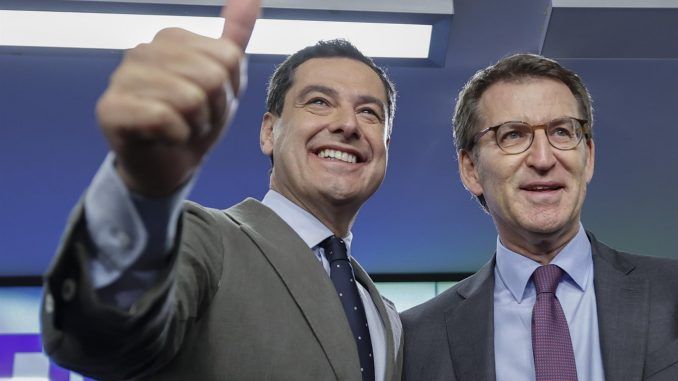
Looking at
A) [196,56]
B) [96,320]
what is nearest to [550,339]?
[96,320]

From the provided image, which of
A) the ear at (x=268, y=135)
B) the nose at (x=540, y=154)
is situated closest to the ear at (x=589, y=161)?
the nose at (x=540, y=154)

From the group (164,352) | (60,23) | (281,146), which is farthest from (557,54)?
(164,352)

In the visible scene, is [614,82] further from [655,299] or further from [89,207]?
[89,207]

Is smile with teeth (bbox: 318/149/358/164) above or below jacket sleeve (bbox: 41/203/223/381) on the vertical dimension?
above

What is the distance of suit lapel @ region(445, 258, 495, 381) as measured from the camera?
1926 millimetres

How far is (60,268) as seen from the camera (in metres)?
0.85

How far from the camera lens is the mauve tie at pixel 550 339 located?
5.95 ft

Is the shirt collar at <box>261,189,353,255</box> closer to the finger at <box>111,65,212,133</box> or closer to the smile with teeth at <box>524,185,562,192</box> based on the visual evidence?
the smile with teeth at <box>524,185,562,192</box>

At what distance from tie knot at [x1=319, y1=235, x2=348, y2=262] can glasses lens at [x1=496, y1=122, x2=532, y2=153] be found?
0.50m

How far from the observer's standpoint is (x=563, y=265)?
203 cm

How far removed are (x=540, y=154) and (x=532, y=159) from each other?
0.07 ft

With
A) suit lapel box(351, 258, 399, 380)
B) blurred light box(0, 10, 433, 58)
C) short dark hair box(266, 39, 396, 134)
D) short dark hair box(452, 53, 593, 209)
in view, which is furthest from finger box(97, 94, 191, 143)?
blurred light box(0, 10, 433, 58)

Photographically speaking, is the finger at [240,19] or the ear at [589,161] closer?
the finger at [240,19]

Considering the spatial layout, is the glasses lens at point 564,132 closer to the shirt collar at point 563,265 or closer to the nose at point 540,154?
the nose at point 540,154
